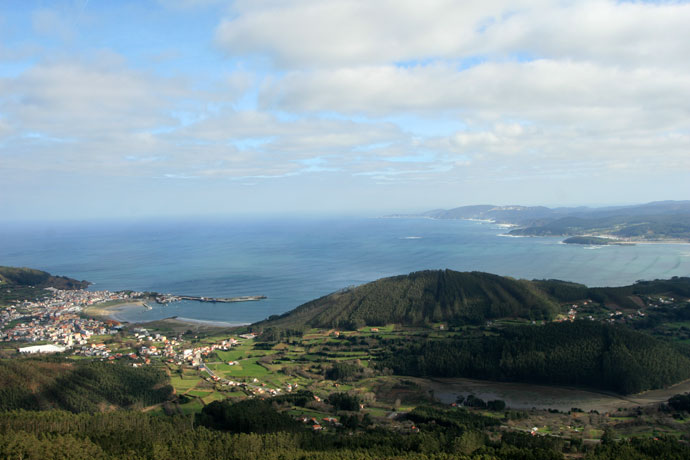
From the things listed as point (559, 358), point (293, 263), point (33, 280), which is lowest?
point (559, 358)

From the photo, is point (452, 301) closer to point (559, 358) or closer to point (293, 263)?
point (559, 358)

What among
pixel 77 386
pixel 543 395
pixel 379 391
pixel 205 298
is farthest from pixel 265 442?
pixel 205 298

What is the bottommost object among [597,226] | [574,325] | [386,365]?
[386,365]

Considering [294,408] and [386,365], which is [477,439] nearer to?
[294,408]

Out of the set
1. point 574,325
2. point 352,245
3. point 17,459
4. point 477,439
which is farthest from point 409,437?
point 352,245

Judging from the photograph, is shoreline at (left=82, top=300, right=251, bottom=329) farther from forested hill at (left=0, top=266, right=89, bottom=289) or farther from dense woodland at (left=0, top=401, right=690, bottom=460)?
dense woodland at (left=0, top=401, right=690, bottom=460)

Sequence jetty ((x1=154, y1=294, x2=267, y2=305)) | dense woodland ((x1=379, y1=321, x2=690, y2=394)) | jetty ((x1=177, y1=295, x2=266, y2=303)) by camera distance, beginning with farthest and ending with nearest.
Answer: jetty ((x1=177, y1=295, x2=266, y2=303)), jetty ((x1=154, y1=294, x2=267, y2=305)), dense woodland ((x1=379, y1=321, x2=690, y2=394))

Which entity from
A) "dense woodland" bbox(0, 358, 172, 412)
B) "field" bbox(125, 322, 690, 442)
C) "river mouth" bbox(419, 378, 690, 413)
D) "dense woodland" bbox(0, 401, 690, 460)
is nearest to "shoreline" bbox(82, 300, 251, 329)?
"field" bbox(125, 322, 690, 442)
